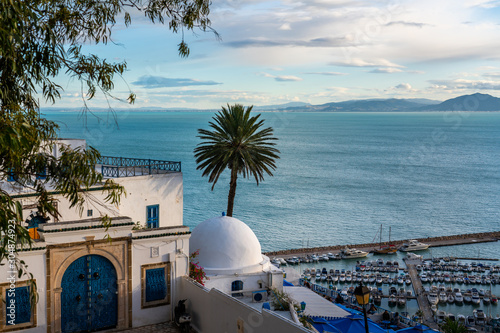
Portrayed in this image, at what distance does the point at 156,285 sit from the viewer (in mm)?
15320

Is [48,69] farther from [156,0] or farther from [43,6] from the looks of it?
[156,0]

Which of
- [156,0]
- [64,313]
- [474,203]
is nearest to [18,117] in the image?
[156,0]

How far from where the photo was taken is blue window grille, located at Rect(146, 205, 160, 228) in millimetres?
23016

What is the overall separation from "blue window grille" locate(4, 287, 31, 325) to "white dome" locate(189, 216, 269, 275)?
24.4 feet

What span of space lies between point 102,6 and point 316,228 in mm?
65915

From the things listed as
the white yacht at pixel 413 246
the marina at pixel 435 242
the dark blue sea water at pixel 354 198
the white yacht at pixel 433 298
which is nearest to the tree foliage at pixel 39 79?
the dark blue sea water at pixel 354 198

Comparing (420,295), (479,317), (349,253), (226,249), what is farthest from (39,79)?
(349,253)

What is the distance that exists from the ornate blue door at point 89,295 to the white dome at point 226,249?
18.1ft

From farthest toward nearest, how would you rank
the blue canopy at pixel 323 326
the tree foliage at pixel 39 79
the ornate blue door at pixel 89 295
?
the blue canopy at pixel 323 326 < the ornate blue door at pixel 89 295 < the tree foliage at pixel 39 79

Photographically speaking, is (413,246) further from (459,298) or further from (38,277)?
(38,277)

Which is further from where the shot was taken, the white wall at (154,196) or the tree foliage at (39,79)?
the white wall at (154,196)

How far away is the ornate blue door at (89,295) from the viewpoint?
46.2 feet

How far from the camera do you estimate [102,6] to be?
11.0m

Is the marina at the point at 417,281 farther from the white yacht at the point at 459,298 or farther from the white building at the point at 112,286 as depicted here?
the white building at the point at 112,286
